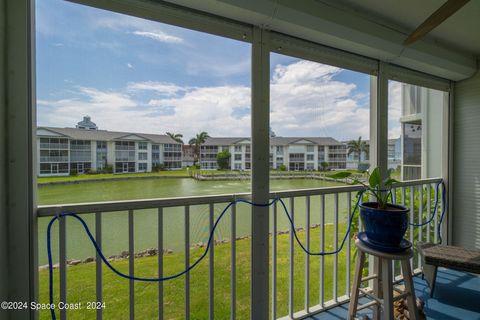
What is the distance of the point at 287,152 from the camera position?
67.6 inches

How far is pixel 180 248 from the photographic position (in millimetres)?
1458

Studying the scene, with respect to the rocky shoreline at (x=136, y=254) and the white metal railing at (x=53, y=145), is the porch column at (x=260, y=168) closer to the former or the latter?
the rocky shoreline at (x=136, y=254)

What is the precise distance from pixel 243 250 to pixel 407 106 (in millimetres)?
2873

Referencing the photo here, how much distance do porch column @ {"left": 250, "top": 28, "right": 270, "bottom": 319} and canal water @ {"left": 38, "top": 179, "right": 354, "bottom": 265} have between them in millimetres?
89

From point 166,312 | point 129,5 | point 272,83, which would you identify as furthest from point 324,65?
point 166,312

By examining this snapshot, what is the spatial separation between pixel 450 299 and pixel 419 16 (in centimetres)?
253

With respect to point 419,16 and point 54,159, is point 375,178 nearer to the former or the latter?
point 419,16

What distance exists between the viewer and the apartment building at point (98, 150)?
1167 mm

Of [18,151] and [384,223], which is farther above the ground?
[18,151]

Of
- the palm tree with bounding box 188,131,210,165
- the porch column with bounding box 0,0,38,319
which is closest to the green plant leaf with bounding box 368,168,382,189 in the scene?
the palm tree with bounding box 188,131,210,165

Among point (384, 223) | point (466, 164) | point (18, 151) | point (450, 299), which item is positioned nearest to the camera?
point (18, 151)

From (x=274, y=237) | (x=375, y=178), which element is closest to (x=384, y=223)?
(x=375, y=178)

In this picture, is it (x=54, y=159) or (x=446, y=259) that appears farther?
(x=446, y=259)

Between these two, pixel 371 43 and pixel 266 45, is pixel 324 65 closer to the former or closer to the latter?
pixel 371 43
